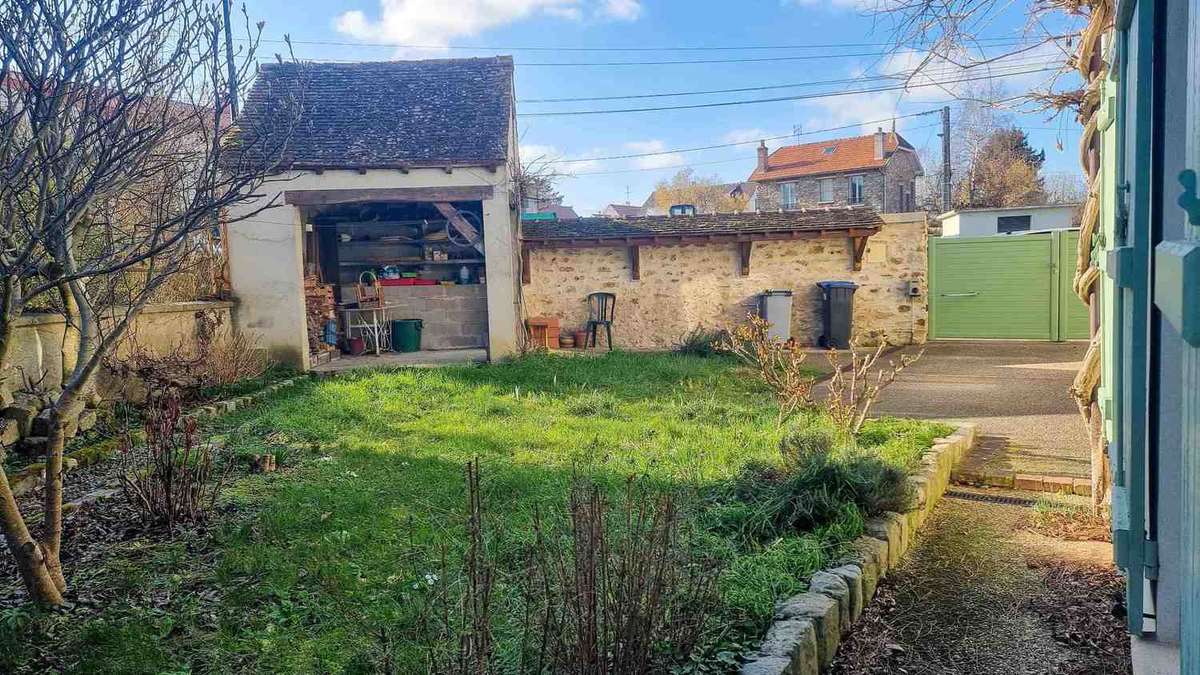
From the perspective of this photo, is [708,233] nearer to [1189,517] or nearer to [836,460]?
[836,460]

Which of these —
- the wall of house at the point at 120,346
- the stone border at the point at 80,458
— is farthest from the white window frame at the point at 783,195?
the stone border at the point at 80,458

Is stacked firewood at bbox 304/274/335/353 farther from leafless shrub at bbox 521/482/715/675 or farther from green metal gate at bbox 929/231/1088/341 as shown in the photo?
green metal gate at bbox 929/231/1088/341

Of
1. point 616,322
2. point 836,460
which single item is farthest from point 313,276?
point 836,460

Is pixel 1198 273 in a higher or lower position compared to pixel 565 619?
higher

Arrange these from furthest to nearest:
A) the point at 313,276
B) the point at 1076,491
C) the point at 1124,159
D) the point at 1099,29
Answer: the point at 313,276
the point at 1076,491
the point at 1099,29
the point at 1124,159

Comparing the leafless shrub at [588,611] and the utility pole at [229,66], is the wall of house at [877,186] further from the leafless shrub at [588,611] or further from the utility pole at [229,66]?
the leafless shrub at [588,611]

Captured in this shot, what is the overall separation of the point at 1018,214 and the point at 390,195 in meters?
16.9

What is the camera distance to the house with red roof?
127 feet

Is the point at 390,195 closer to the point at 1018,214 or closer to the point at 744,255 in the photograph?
the point at 744,255

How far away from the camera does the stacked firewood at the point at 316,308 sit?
466 inches

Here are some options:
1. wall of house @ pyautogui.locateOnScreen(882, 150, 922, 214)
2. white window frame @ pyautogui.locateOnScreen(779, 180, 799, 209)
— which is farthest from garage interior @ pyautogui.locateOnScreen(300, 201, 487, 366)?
white window frame @ pyautogui.locateOnScreen(779, 180, 799, 209)

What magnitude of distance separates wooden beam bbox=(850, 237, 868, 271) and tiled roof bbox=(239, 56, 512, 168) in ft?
20.1

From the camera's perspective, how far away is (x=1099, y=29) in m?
3.43

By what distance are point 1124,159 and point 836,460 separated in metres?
2.03
